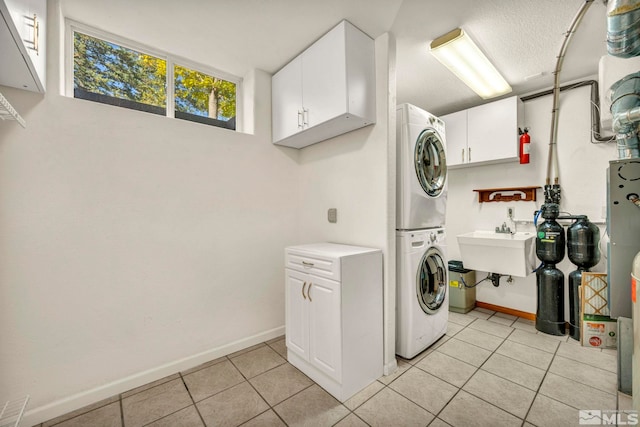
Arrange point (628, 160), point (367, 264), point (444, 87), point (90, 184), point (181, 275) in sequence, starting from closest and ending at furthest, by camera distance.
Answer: point (628, 160) → point (90, 184) → point (367, 264) → point (181, 275) → point (444, 87)

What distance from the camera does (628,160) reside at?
1641 millimetres

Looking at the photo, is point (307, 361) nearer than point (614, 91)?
No

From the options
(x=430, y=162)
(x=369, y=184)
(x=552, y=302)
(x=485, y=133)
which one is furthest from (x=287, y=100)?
(x=552, y=302)

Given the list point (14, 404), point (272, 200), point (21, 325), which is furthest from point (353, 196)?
point (14, 404)

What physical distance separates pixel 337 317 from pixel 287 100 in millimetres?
1893

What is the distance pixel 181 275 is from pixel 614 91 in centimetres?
339

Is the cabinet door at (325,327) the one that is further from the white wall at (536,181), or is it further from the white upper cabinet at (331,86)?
the white wall at (536,181)

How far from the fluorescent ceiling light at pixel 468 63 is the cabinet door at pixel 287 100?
114 centimetres

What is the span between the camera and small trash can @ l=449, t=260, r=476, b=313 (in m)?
3.18

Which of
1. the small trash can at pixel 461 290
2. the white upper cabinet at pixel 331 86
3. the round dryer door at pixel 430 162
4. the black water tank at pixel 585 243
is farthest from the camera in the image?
the small trash can at pixel 461 290

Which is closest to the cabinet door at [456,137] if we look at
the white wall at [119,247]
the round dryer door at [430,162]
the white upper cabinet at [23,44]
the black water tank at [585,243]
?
the round dryer door at [430,162]

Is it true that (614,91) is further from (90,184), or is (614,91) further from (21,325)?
(21,325)

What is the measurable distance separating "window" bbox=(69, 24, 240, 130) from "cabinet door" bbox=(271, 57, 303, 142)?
1.42 feet

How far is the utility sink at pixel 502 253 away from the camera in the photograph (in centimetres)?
255
